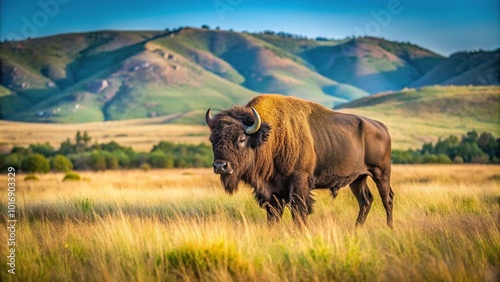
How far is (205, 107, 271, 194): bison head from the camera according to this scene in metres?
10.4

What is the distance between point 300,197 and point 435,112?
4274 inches

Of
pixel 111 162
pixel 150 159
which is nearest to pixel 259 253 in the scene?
pixel 111 162

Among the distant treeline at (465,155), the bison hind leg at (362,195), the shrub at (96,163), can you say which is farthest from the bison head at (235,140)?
the shrub at (96,163)

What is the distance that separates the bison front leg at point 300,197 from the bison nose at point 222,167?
1448mm

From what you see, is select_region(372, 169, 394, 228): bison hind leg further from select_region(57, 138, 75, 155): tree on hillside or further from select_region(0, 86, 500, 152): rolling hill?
select_region(0, 86, 500, 152): rolling hill

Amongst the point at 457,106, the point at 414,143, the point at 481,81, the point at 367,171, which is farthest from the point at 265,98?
the point at 481,81

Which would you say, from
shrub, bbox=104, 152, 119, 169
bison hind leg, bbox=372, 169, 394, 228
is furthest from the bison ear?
shrub, bbox=104, 152, 119, 169

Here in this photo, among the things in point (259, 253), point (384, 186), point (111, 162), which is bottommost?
point (111, 162)

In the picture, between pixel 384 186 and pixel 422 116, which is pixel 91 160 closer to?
pixel 384 186

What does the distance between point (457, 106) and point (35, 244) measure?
117161 millimetres

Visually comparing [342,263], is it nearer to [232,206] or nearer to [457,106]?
[232,206]

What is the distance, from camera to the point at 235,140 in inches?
418

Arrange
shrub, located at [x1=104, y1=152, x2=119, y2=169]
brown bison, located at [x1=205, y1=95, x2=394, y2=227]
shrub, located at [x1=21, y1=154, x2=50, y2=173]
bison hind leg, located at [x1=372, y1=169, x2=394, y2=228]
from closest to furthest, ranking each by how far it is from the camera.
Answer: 1. brown bison, located at [x1=205, y1=95, x2=394, y2=227]
2. bison hind leg, located at [x1=372, y1=169, x2=394, y2=228]
3. shrub, located at [x1=21, y1=154, x2=50, y2=173]
4. shrub, located at [x1=104, y1=152, x2=119, y2=169]

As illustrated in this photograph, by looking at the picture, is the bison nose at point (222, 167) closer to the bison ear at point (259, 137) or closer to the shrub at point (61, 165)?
the bison ear at point (259, 137)
